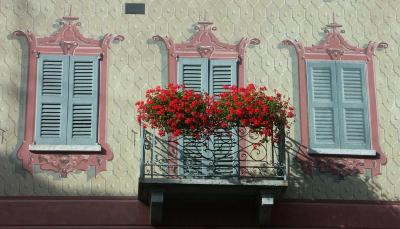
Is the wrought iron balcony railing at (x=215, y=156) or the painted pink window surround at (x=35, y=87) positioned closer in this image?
the wrought iron balcony railing at (x=215, y=156)

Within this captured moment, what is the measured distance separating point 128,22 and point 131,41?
0.37m

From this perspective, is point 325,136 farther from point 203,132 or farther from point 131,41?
point 131,41

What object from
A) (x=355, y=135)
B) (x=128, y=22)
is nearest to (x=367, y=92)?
(x=355, y=135)

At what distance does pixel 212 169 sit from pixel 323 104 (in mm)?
2469

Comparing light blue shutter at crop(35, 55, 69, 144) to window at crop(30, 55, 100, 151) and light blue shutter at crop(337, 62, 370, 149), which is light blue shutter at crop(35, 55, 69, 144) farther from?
light blue shutter at crop(337, 62, 370, 149)

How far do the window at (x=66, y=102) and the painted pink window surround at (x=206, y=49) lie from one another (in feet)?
4.09

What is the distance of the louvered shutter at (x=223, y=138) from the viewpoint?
15.4m

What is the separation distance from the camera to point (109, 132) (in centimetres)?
1612

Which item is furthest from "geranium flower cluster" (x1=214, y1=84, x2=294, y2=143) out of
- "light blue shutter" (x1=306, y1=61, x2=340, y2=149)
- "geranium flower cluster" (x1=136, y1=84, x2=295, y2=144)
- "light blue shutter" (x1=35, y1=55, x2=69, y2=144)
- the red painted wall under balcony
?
"light blue shutter" (x1=35, y1=55, x2=69, y2=144)

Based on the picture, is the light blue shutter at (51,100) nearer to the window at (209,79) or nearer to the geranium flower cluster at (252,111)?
the window at (209,79)

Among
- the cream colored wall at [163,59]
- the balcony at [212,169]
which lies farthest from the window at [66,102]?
the balcony at [212,169]

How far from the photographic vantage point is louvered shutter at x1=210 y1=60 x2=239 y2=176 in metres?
15.4

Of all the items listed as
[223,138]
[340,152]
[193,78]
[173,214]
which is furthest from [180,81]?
[340,152]

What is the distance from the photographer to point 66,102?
643 inches
